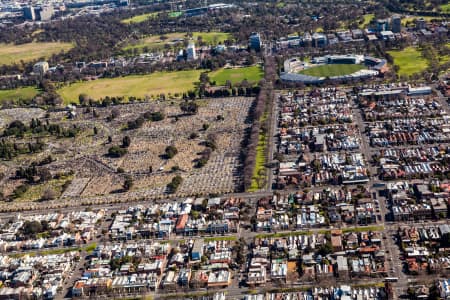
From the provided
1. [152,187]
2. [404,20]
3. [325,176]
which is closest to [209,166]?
[152,187]

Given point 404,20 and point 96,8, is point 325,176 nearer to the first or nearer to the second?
point 404,20

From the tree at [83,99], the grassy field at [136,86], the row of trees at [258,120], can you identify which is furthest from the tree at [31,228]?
the grassy field at [136,86]

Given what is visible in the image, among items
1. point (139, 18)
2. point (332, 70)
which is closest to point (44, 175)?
point (332, 70)

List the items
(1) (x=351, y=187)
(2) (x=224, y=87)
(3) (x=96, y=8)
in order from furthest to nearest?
(3) (x=96, y=8), (2) (x=224, y=87), (1) (x=351, y=187)

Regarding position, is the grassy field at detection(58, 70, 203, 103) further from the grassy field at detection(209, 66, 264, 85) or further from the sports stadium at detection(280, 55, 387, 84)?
the sports stadium at detection(280, 55, 387, 84)

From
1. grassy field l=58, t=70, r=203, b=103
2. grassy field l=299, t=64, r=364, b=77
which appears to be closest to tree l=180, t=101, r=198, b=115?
grassy field l=58, t=70, r=203, b=103

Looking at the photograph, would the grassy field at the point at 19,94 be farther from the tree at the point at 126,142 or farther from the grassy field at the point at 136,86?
the tree at the point at 126,142
